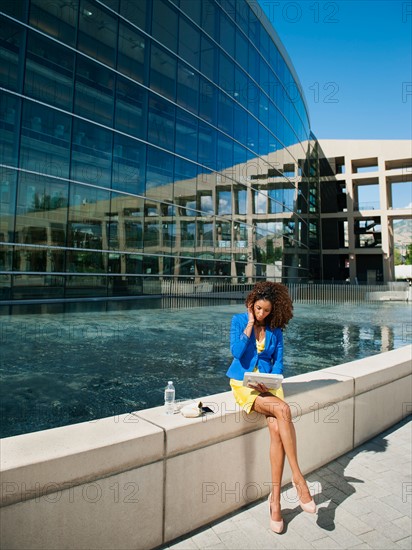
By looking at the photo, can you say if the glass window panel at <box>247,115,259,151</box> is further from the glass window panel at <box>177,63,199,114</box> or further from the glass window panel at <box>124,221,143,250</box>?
the glass window panel at <box>124,221,143,250</box>

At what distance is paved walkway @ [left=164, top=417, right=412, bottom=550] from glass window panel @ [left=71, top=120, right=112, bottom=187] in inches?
630

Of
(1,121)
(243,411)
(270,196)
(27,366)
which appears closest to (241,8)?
(270,196)

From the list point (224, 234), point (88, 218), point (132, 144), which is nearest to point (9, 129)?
point (88, 218)

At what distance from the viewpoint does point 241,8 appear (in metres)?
25.5

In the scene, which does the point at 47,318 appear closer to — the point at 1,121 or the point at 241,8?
the point at 1,121

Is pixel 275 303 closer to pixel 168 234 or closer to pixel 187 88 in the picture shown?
pixel 168 234

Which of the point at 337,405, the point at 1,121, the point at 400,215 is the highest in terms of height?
the point at 400,215

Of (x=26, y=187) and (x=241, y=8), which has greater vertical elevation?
(x=241, y=8)

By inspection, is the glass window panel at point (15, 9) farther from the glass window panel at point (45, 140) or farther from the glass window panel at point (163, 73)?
the glass window panel at point (163, 73)

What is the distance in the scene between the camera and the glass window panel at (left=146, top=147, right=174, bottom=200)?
65.7 feet

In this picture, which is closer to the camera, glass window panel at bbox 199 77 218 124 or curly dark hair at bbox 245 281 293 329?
curly dark hair at bbox 245 281 293 329

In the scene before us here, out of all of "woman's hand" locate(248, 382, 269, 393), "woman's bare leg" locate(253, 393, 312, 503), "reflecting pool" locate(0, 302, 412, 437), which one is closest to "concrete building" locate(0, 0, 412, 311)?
"reflecting pool" locate(0, 302, 412, 437)

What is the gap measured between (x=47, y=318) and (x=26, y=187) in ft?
→ 19.1

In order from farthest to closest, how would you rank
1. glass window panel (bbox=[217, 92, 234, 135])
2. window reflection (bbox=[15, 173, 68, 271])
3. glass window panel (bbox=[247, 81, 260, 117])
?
glass window panel (bbox=[247, 81, 260, 117])
glass window panel (bbox=[217, 92, 234, 135])
window reflection (bbox=[15, 173, 68, 271])
